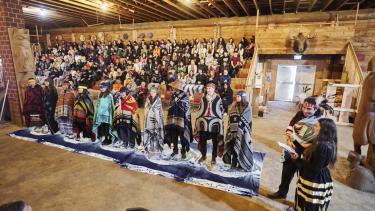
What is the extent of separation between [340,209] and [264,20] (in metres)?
8.56

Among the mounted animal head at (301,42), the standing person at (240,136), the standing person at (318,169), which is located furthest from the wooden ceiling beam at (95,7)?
the standing person at (318,169)

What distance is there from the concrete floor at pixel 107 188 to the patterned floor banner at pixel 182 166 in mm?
131

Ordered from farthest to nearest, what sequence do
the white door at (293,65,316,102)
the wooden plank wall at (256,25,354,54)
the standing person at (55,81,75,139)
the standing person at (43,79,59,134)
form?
the white door at (293,65,316,102)
the wooden plank wall at (256,25,354,54)
the standing person at (43,79,59,134)
the standing person at (55,81,75,139)

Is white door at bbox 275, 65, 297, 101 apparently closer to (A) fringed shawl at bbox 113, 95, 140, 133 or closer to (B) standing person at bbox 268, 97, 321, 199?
(A) fringed shawl at bbox 113, 95, 140, 133

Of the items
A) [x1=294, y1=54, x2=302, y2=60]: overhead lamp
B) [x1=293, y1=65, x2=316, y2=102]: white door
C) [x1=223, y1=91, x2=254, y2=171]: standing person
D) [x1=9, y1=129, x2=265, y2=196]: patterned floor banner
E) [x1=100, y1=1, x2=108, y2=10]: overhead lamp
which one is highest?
[x1=100, y1=1, x2=108, y2=10]: overhead lamp

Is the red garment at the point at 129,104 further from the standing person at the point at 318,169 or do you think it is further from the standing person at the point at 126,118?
the standing person at the point at 318,169

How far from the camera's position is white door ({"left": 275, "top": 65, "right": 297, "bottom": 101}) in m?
10.8

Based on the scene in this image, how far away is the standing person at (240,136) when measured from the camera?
3.52 meters

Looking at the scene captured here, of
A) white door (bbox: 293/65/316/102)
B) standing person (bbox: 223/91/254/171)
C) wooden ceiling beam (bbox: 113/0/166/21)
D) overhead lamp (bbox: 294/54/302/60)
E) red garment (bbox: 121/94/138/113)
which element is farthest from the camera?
white door (bbox: 293/65/316/102)

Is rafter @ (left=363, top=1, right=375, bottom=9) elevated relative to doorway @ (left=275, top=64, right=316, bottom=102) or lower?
elevated

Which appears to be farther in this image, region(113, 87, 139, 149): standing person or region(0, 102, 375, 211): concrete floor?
region(113, 87, 139, 149): standing person

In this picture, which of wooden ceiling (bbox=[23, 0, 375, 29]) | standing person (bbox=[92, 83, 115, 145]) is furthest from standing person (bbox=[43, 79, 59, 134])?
wooden ceiling (bbox=[23, 0, 375, 29])

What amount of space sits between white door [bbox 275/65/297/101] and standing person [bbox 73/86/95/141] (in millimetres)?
9119

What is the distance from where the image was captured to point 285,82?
11.0 meters
